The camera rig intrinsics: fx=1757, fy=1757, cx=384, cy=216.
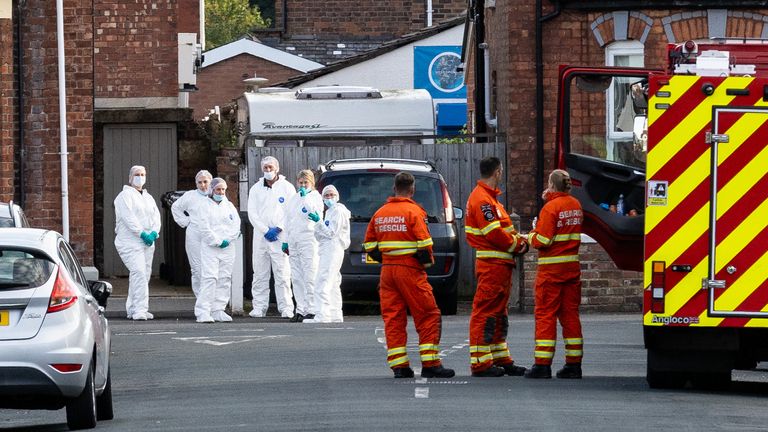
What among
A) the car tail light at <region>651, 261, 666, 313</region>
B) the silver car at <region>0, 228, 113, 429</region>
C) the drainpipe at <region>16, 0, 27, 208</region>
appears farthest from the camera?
the drainpipe at <region>16, 0, 27, 208</region>

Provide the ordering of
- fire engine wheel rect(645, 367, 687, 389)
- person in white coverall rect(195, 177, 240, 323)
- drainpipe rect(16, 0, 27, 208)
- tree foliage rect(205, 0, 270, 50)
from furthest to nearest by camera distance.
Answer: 1. tree foliage rect(205, 0, 270, 50)
2. drainpipe rect(16, 0, 27, 208)
3. person in white coverall rect(195, 177, 240, 323)
4. fire engine wheel rect(645, 367, 687, 389)

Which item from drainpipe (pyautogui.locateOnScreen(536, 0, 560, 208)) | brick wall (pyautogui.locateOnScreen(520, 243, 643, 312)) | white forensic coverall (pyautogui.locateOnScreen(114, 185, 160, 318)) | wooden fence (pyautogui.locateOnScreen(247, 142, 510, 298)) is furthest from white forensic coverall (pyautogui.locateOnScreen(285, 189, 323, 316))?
drainpipe (pyautogui.locateOnScreen(536, 0, 560, 208))

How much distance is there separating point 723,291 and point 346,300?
11.5 m

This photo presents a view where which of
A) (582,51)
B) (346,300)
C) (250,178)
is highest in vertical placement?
(582,51)

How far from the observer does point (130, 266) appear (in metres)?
21.7

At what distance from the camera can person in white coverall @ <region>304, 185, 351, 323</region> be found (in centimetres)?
2031

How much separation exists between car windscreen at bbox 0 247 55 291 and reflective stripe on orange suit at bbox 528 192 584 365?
4213 millimetres

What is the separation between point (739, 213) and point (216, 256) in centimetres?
1006

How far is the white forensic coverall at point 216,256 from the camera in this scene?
2109 cm

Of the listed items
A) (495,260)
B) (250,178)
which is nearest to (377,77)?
(250,178)

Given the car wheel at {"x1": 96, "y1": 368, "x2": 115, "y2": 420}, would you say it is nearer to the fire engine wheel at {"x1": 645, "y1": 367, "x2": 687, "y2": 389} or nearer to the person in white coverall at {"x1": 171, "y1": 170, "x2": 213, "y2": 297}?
the fire engine wheel at {"x1": 645, "y1": 367, "x2": 687, "y2": 389}

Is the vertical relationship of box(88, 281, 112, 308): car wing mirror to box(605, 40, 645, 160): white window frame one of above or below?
below

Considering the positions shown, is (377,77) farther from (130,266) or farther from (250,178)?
(130,266)

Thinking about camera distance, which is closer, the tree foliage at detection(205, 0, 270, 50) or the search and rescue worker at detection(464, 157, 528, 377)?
the search and rescue worker at detection(464, 157, 528, 377)
